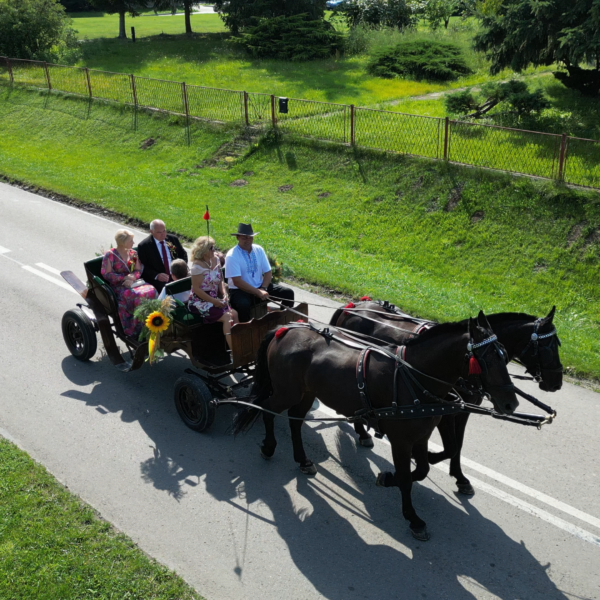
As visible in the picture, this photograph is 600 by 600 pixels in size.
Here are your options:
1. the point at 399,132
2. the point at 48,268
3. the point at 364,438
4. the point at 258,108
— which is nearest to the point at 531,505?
the point at 364,438

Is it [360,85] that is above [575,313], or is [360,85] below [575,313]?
above

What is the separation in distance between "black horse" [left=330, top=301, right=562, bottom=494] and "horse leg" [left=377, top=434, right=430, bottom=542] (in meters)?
0.64

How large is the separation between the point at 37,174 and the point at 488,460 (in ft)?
48.6

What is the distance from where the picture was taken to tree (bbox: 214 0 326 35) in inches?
1204

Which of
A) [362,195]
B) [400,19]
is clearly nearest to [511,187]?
[362,195]

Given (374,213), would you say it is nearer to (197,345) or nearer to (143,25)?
(197,345)

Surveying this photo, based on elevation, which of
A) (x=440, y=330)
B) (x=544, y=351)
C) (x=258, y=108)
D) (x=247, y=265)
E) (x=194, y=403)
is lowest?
(x=194, y=403)

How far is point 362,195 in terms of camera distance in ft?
45.5

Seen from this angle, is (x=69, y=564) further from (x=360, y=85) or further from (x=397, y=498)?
(x=360, y=85)

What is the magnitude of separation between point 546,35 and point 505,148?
14.3 ft

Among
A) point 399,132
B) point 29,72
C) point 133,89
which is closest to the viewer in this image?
point 399,132

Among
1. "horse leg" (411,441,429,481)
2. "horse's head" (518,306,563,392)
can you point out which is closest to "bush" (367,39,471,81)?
"horse's head" (518,306,563,392)

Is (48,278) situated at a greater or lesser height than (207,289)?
lesser

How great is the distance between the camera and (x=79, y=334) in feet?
28.4
